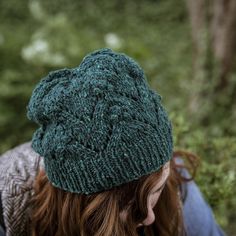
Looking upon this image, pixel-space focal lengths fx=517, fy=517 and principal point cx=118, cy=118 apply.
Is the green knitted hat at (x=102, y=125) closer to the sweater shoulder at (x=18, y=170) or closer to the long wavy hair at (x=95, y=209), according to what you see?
the long wavy hair at (x=95, y=209)

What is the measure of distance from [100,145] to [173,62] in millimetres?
5267

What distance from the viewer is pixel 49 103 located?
1429mm

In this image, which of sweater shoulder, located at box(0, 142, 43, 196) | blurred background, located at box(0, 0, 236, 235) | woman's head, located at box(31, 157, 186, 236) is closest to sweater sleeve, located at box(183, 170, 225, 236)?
blurred background, located at box(0, 0, 236, 235)

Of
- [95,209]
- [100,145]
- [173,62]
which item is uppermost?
[173,62]

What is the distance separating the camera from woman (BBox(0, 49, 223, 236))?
1.40 m

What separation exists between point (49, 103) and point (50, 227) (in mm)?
503

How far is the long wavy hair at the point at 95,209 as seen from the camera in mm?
1514

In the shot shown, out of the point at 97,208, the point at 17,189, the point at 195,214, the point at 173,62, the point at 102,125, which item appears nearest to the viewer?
the point at 102,125

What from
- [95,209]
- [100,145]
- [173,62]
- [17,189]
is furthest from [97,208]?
[173,62]

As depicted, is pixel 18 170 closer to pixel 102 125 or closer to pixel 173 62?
pixel 102 125

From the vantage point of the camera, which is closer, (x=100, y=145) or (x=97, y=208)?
(x=100, y=145)

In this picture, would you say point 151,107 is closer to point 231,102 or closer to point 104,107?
point 104,107

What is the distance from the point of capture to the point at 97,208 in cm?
152

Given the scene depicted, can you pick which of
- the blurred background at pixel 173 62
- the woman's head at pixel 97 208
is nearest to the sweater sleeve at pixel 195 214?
the blurred background at pixel 173 62
